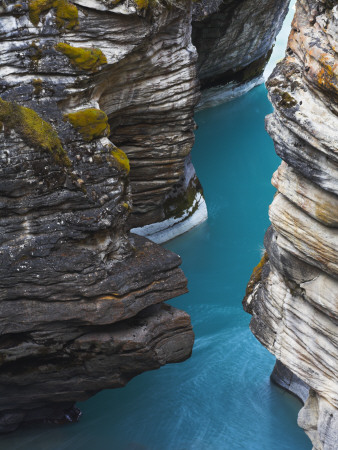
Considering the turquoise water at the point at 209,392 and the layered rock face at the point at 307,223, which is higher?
the layered rock face at the point at 307,223

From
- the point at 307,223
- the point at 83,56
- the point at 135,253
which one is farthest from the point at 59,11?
the point at 307,223

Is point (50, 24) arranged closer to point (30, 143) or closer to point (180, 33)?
point (30, 143)

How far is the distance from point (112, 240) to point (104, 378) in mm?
2388

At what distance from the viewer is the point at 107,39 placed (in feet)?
34.3

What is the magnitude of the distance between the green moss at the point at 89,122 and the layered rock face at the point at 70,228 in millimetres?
17

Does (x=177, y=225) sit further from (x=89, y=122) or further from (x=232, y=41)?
(x=89, y=122)

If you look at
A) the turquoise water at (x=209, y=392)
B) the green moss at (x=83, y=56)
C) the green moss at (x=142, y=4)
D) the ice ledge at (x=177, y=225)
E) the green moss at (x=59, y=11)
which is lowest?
the turquoise water at (x=209, y=392)

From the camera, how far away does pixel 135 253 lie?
1073 centimetres

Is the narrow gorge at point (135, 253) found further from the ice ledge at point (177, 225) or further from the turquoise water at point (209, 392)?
the ice ledge at point (177, 225)

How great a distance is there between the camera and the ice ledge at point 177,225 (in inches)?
647

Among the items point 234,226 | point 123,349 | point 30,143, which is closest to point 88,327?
point 123,349

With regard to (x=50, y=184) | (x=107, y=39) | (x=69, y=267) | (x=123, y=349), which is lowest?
(x=123, y=349)

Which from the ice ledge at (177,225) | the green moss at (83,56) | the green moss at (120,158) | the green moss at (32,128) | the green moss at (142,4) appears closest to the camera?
the green moss at (32,128)

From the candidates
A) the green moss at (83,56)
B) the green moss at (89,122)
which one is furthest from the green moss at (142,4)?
the green moss at (89,122)
